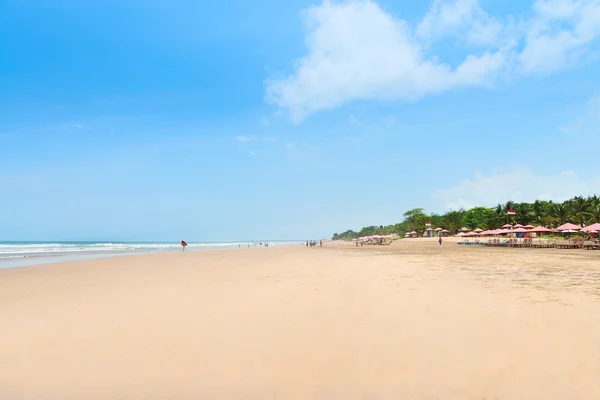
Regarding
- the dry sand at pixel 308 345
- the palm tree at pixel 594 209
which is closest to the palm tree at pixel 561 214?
the palm tree at pixel 594 209

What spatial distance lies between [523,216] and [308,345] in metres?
95.6

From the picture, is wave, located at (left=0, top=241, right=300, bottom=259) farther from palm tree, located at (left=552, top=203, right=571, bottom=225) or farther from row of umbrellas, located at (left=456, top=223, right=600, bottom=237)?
palm tree, located at (left=552, top=203, right=571, bottom=225)

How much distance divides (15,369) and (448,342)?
6.63 m

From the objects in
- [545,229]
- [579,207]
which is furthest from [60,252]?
[579,207]

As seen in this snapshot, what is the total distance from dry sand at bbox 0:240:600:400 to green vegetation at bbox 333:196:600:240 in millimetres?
72074

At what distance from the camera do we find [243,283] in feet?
42.4

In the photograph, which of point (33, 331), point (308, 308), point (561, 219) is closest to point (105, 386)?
point (33, 331)

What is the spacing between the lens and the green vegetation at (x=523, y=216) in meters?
68.3

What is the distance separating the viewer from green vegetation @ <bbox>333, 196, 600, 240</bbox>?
68.3 meters

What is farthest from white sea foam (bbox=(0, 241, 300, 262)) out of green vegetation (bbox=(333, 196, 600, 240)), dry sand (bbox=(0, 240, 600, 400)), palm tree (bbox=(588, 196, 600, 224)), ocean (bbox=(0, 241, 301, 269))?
palm tree (bbox=(588, 196, 600, 224))

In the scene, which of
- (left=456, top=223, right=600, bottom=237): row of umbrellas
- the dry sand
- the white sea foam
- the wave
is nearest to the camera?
the dry sand

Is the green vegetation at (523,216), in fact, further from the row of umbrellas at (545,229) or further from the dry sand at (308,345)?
the dry sand at (308,345)

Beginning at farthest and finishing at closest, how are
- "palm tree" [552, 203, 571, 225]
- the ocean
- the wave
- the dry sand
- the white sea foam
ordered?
"palm tree" [552, 203, 571, 225] < the wave < the white sea foam < the ocean < the dry sand

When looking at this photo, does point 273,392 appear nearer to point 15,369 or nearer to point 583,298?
point 15,369
